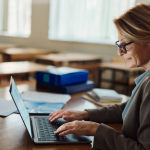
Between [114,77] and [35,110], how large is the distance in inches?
179

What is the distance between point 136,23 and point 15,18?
7402mm

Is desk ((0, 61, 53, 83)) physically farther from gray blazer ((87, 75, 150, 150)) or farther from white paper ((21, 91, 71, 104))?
gray blazer ((87, 75, 150, 150))

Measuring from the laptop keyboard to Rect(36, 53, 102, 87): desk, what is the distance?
3480 millimetres

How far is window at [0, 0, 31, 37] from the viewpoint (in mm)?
7484

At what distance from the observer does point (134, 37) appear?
0.90 meters

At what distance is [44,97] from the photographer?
1613 millimetres

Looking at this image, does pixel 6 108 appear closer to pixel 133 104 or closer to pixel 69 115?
pixel 69 115

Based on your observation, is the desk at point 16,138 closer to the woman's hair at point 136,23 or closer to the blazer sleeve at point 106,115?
the blazer sleeve at point 106,115

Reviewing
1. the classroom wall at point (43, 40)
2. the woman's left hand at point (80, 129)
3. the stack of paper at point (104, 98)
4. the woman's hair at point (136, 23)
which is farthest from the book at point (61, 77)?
the classroom wall at point (43, 40)

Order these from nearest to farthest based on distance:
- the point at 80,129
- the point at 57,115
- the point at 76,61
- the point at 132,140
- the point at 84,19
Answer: the point at 132,140 → the point at 80,129 → the point at 57,115 → the point at 76,61 → the point at 84,19

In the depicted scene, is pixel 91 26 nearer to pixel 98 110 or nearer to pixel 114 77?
pixel 114 77

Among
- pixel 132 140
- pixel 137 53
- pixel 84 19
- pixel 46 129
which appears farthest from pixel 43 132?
pixel 84 19

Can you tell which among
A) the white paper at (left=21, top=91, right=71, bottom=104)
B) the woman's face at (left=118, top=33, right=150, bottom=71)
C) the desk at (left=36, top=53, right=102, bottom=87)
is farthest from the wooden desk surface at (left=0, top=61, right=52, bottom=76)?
the woman's face at (left=118, top=33, right=150, bottom=71)

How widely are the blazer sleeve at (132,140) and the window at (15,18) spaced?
6922 mm
